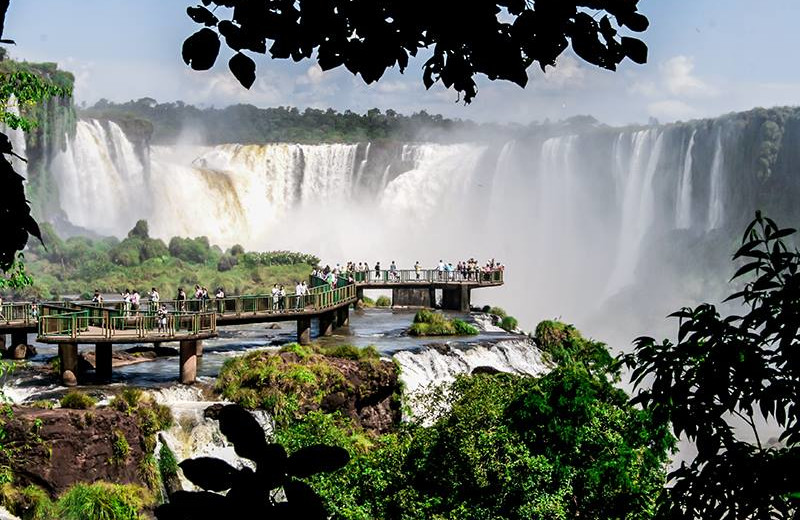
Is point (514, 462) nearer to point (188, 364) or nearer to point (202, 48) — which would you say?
point (188, 364)

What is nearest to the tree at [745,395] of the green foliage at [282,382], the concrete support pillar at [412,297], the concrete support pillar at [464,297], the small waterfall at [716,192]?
the green foliage at [282,382]

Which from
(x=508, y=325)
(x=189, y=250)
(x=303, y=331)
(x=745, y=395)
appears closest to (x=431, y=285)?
(x=508, y=325)

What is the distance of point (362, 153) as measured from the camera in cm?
6556

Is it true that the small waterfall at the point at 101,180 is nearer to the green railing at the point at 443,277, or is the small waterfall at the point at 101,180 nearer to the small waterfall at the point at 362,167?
the small waterfall at the point at 362,167

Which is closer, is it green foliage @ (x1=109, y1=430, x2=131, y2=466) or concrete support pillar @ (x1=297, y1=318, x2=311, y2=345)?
green foliage @ (x1=109, y1=430, x2=131, y2=466)

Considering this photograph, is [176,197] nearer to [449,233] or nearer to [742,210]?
Result: [449,233]

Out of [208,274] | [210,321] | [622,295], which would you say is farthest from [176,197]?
[210,321]

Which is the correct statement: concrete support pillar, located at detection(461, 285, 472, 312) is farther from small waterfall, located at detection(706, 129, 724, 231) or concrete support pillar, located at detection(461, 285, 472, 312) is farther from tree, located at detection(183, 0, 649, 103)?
tree, located at detection(183, 0, 649, 103)

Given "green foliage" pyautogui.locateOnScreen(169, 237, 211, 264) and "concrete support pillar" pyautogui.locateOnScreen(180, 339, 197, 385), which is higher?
"green foliage" pyautogui.locateOnScreen(169, 237, 211, 264)

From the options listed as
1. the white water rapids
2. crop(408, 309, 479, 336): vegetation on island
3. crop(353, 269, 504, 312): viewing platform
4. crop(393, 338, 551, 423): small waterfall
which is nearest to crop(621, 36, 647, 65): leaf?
crop(393, 338, 551, 423): small waterfall

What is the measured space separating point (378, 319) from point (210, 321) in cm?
1376

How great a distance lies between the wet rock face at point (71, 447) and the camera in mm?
15250

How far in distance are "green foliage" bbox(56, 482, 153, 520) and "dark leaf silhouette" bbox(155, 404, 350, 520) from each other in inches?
509

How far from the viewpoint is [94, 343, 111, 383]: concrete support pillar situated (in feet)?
70.6
